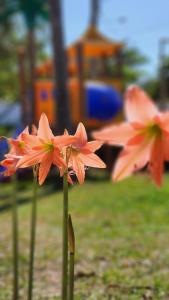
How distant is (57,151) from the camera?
1.08 meters

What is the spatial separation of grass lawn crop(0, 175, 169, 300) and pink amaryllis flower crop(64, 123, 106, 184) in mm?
1509

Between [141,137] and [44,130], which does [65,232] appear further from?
[141,137]

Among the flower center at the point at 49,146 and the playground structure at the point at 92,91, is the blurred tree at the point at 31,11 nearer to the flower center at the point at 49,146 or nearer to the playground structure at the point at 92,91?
the playground structure at the point at 92,91

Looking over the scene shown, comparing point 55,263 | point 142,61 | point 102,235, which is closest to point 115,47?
point 102,235

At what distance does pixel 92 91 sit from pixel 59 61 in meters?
1.59

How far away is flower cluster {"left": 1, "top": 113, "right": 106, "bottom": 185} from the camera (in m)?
1.06

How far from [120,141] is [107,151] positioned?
10.2 m

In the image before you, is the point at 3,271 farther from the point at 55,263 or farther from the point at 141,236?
the point at 141,236

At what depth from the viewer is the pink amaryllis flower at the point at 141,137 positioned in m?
0.83

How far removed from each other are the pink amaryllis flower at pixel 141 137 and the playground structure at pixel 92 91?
936 cm

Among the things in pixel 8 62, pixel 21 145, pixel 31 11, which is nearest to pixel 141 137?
pixel 21 145

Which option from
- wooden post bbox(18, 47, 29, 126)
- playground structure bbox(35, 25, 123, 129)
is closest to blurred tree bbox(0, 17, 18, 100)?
playground structure bbox(35, 25, 123, 129)

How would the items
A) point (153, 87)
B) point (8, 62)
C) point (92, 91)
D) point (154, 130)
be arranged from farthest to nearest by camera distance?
point (153, 87)
point (8, 62)
point (92, 91)
point (154, 130)

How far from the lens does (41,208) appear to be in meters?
6.78
